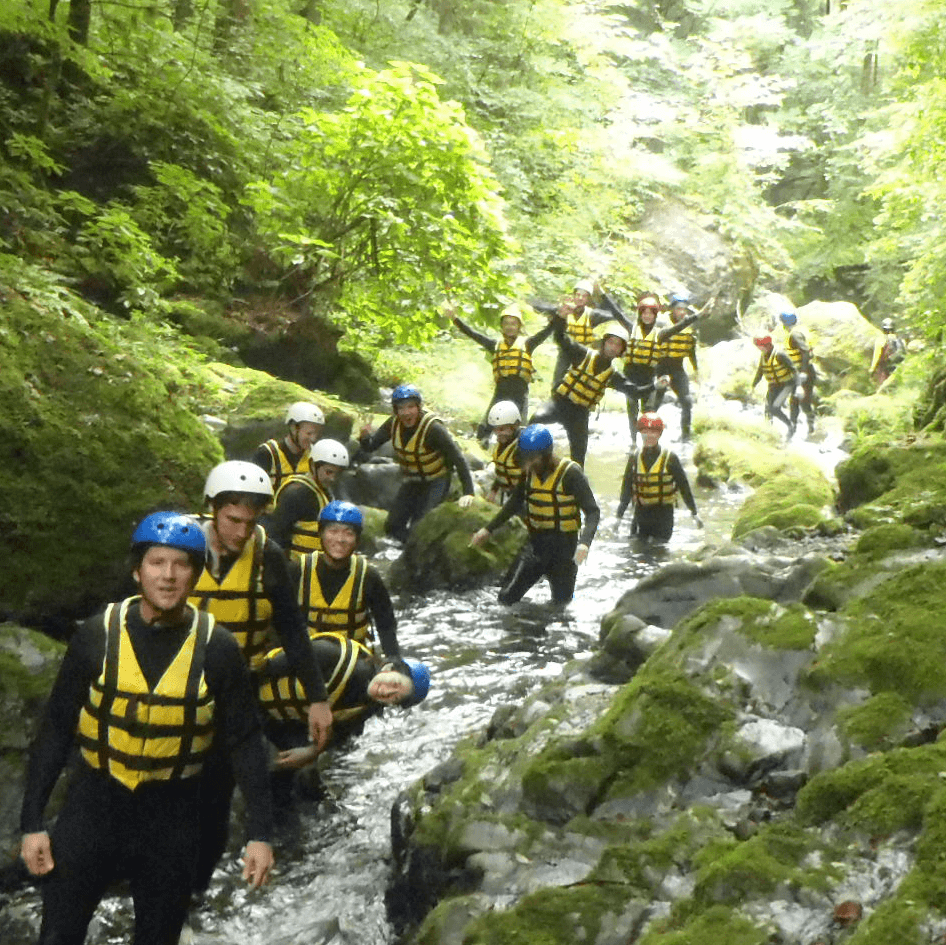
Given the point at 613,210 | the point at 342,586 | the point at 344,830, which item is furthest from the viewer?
the point at 613,210

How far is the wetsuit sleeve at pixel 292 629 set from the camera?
183 inches

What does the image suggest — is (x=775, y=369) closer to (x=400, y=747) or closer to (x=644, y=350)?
(x=644, y=350)

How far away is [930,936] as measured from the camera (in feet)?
9.17

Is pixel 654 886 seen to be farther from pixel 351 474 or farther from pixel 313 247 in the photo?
pixel 313 247

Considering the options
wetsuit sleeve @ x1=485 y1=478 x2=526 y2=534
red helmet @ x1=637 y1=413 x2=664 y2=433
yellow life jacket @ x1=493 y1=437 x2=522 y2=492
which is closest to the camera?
wetsuit sleeve @ x1=485 y1=478 x2=526 y2=534

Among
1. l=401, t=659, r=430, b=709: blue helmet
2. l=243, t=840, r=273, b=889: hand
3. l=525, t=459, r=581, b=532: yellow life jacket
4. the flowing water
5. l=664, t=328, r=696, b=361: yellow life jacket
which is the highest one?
l=664, t=328, r=696, b=361: yellow life jacket

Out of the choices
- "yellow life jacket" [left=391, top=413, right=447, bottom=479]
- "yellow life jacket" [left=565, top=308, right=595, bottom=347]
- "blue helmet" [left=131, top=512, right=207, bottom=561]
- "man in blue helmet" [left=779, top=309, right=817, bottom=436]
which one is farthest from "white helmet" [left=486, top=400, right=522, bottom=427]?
"man in blue helmet" [left=779, top=309, right=817, bottom=436]

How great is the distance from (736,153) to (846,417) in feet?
45.4

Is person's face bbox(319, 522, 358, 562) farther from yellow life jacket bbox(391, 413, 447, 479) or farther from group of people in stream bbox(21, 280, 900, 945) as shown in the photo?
yellow life jacket bbox(391, 413, 447, 479)

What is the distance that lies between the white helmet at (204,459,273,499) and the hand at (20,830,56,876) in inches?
74.5

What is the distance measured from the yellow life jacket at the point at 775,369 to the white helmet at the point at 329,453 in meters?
12.8

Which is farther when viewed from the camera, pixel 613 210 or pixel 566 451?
pixel 613 210

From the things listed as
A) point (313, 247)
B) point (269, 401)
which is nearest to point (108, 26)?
point (313, 247)

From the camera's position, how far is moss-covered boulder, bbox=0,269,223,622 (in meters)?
6.32
